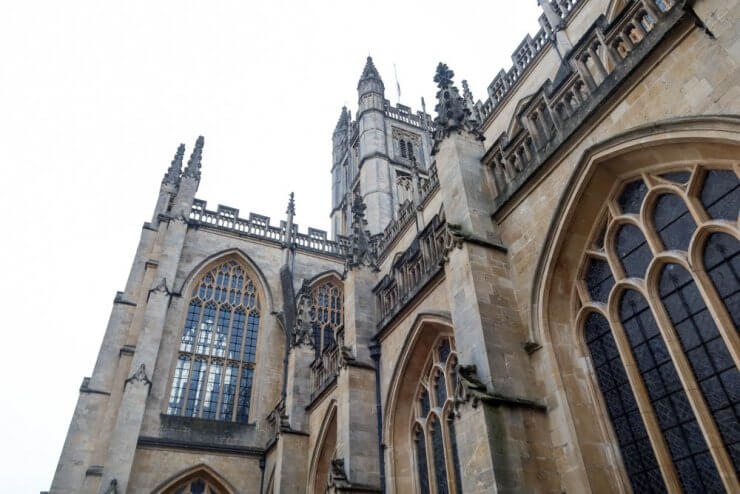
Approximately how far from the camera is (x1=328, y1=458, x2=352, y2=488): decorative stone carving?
9.93 metres

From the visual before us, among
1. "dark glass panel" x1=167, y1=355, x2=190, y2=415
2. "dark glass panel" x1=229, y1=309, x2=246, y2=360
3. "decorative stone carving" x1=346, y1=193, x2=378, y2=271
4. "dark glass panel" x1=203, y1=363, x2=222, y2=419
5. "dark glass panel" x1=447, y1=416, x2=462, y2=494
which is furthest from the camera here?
"dark glass panel" x1=229, y1=309, x2=246, y2=360

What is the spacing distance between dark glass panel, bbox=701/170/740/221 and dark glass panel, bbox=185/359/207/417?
54.9 feet

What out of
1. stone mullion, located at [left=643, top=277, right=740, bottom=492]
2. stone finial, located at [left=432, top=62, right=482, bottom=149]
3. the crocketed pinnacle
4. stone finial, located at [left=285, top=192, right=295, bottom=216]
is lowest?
stone mullion, located at [left=643, top=277, right=740, bottom=492]

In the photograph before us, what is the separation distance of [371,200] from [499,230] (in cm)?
1879

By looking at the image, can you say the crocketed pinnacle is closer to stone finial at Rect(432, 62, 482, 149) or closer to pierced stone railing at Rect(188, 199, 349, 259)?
pierced stone railing at Rect(188, 199, 349, 259)

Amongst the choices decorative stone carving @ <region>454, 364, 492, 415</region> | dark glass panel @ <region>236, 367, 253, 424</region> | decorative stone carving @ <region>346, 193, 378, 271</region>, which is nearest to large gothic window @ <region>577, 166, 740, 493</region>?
decorative stone carving @ <region>454, 364, 492, 415</region>

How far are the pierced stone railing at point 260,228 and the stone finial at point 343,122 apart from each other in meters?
15.4

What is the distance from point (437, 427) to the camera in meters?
9.61

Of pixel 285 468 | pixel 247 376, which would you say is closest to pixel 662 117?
pixel 285 468

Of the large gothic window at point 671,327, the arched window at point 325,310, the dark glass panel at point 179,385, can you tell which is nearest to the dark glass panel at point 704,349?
the large gothic window at point 671,327

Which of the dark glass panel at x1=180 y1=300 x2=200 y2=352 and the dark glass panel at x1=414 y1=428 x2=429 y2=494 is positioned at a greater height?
the dark glass panel at x1=180 y1=300 x2=200 y2=352

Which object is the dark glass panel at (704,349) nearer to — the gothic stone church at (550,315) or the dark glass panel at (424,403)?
the gothic stone church at (550,315)

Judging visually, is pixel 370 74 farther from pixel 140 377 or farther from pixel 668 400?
pixel 668 400

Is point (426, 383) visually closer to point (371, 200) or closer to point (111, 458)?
point (111, 458)
